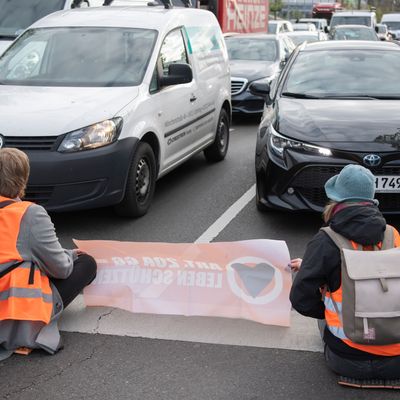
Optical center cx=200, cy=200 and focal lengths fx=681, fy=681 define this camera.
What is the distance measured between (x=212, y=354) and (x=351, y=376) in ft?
→ 2.49

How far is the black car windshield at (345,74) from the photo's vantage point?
21.4 feet

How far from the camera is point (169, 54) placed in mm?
6984

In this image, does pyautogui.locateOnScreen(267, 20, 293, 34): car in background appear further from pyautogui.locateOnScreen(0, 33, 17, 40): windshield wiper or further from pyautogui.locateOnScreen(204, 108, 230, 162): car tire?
pyautogui.locateOnScreen(204, 108, 230, 162): car tire

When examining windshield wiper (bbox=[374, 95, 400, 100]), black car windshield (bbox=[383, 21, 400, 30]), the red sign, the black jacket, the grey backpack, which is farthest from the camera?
black car windshield (bbox=[383, 21, 400, 30])

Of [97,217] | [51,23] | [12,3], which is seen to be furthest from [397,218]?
[12,3]

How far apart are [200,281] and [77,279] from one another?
73cm

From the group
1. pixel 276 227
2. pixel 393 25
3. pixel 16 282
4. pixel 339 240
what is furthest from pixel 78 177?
pixel 393 25

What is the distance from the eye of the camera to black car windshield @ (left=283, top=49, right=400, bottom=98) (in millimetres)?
6520

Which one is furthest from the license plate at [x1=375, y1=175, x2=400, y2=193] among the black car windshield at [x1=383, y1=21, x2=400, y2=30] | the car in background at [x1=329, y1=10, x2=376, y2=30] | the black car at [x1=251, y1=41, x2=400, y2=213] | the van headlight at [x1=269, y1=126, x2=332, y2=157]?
the black car windshield at [x1=383, y1=21, x2=400, y2=30]

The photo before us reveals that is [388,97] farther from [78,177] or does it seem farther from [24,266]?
[24,266]

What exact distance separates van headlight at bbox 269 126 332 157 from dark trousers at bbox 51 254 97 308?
2.15 metres

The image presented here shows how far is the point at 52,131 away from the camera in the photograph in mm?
5422

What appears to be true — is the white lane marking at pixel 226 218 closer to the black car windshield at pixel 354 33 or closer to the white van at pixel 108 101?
the white van at pixel 108 101

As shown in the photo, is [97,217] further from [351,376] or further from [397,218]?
[351,376]
